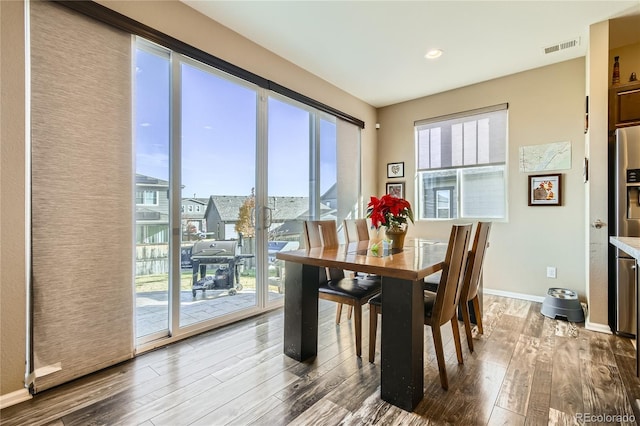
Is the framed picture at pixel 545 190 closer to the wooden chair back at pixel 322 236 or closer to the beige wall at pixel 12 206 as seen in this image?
the wooden chair back at pixel 322 236

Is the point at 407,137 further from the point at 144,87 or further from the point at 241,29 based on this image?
the point at 144,87

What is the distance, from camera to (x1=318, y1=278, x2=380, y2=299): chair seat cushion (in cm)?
226

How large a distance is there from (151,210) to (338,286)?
1.61 meters

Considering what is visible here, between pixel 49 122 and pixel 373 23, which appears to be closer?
pixel 49 122

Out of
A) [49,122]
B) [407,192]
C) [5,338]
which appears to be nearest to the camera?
[5,338]

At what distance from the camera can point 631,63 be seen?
9.84 ft

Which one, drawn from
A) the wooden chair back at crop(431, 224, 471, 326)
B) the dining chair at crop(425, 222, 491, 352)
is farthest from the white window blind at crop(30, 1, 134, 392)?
the dining chair at crop(425, 222, 491, 352)

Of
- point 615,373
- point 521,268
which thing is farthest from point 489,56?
point 615,373

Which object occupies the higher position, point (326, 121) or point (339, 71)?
point (339, 71)

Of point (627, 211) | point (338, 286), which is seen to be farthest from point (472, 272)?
point (627, 211)

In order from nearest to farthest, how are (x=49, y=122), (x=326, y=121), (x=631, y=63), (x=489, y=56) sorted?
(x=49, y=122)
(x=631, y=63)
(x=489, y=56)
(x=326, y=121)

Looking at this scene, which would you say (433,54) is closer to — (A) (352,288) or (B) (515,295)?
(A) (352,288)

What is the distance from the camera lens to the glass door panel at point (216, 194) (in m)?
2.60

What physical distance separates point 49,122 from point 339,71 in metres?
2.90
